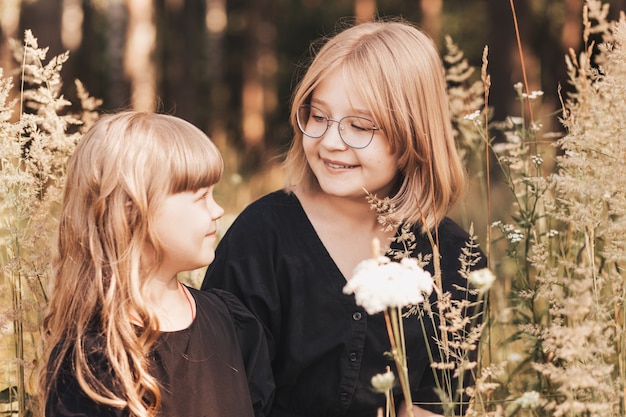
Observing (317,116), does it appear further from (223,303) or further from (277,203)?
(223,303)

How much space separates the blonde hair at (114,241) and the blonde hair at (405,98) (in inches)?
25.8

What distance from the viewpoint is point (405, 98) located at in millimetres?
2426

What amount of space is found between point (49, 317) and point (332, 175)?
90 centimetres

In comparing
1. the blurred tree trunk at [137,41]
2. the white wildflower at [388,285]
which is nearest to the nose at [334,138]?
the white wildflower at [388,285]

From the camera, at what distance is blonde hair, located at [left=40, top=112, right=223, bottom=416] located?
1.83 meters

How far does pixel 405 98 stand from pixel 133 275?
1.02m

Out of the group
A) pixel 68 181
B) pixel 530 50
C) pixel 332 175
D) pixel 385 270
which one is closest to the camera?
pixel 385 270

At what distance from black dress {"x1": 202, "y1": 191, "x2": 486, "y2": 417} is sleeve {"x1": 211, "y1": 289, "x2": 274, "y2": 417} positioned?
0.40ft

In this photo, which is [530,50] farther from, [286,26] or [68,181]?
[286,26]

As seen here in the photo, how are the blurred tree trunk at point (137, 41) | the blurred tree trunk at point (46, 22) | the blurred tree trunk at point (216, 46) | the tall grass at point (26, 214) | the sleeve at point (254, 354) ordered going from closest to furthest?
the tall grass at point (26, 214)
the sleeve at point (254, 354)
the blurred tree trunk at point (46, 22)
the blurred tree trunk at point (137, 41)
the blurred tree trunk at point (216, 46)

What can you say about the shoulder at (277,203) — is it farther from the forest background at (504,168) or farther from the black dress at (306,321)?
the forest background at (504,168)

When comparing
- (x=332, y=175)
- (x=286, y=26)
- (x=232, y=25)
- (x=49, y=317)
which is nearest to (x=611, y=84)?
(x=332, y=175)

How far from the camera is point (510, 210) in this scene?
4.34 m

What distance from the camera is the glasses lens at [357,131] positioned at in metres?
2.37
